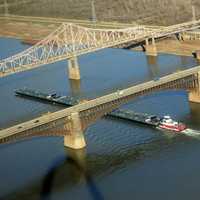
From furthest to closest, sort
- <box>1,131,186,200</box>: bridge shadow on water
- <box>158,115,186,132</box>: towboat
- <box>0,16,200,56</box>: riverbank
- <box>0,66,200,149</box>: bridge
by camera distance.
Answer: <box>0,16,200,56</box>: riverbank
<box>158,115,186,132</box>: towboat
<box>0,66,200,149</box>: bridge
<box>1,131,186,200</box>: bridge shadow on water

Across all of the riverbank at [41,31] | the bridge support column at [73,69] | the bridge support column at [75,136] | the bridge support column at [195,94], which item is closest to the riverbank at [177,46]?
the riverbank at [41,31]

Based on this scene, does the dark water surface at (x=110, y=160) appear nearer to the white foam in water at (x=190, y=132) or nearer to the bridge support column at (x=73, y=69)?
the white foam in water at (x=190, y=132)

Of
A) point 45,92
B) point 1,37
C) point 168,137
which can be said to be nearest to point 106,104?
point 168,137

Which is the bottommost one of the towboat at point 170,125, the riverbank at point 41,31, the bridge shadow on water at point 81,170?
the bridge shadow on water at point 81,170

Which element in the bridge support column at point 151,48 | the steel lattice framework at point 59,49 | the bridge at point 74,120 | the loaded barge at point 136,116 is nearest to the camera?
the bridge at point 74,120

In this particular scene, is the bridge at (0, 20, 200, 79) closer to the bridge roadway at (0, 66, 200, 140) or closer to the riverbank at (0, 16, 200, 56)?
the riverbank at (0, 16, 200, 56)

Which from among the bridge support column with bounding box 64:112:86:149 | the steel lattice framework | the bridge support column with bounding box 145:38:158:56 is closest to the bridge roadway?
the bridge support column with bounding box 64:112:86:149

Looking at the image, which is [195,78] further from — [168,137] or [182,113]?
[168,137]
